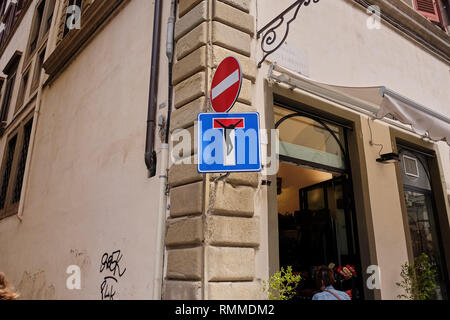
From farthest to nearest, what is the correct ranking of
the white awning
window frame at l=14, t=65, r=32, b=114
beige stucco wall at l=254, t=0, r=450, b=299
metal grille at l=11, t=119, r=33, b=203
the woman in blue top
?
1. window frame at l=14, t=65, r=32, b=114
2. metal grille at l=11, t=119, r=33, b=203
3. beige stucco wall at l=254, t=0, r=450, b=299
4. the white awning
5. the woman in blue top

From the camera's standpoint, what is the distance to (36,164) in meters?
7.64

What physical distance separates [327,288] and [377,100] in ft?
8.07

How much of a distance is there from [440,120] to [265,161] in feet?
9.78

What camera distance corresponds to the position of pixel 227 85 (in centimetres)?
296

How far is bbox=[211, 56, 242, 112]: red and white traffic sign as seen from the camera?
283 centimetres

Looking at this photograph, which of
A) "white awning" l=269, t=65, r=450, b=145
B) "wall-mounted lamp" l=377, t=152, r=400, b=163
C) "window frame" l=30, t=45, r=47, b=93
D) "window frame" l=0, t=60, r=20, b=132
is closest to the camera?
"white awning" l=269, t=65, r=450, b=145

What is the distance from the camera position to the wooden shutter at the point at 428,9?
787 centimetres

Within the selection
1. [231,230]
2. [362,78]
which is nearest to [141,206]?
[231,230]

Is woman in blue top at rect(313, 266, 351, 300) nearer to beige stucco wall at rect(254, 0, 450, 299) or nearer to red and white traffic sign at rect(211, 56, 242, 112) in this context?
beige stucco wall at rect(254, 0, 450, 299)

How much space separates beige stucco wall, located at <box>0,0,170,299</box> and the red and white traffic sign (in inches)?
44.8

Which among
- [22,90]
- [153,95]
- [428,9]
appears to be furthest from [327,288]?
[22,90]

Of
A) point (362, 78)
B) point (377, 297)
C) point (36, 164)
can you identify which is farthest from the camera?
point (36, 164)

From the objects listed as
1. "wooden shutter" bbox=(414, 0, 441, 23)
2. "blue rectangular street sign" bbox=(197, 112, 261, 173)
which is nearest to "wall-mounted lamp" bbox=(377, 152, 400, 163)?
"blue rectangular street sign" bbox=(197, 112, 261, 173)
